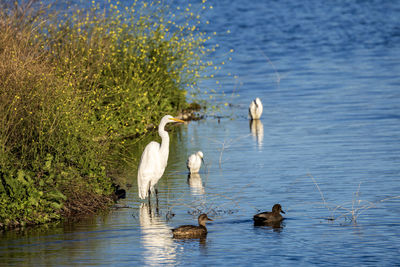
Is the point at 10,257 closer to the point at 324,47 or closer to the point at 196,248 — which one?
the point at 196,248

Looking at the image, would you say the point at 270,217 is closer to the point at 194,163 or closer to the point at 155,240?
the point at 155,240

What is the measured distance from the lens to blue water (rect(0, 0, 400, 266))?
513 inches

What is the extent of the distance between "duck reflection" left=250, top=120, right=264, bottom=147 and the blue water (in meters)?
0.03

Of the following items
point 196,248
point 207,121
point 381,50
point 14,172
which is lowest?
point 196,248

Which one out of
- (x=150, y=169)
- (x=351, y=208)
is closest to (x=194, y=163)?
(x=150, y=169)

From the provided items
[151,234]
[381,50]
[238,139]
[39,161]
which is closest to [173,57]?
[238,139]

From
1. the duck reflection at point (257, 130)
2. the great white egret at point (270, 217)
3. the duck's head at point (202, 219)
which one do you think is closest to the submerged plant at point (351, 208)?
the great white egret at point (270, 217)

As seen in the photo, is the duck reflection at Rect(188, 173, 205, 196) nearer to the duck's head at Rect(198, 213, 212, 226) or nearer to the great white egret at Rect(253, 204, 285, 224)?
the great white egret at Rect(253, 204, 285, 224)

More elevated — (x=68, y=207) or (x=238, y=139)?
(x=238, y=139)

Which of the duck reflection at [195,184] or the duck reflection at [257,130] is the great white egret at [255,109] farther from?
the duck reflection at [195,184]

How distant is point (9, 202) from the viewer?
1462cm

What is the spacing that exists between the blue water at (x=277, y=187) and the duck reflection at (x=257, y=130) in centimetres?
3

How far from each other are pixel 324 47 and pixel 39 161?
3030 centimetres

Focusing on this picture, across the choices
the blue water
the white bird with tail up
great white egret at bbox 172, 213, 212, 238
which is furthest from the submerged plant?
the white bird with tail up
